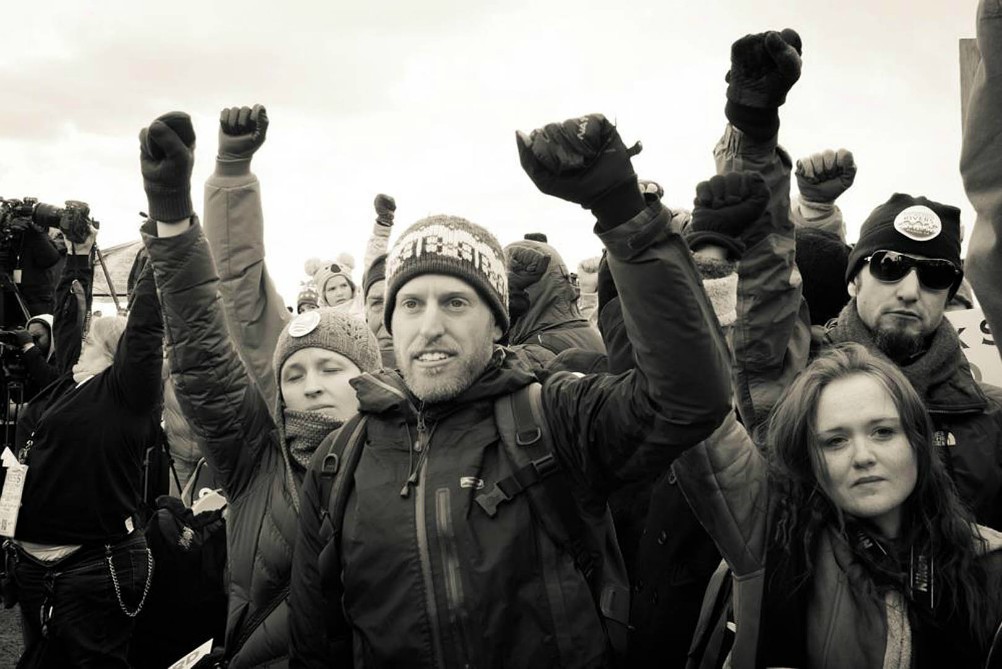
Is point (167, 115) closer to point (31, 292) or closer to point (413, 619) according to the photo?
point (413, 619)

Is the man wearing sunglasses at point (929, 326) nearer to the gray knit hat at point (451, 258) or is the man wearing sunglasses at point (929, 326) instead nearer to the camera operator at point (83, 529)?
the gray knit hat at point (451, 258)

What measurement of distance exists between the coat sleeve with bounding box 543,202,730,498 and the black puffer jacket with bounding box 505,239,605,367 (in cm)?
258

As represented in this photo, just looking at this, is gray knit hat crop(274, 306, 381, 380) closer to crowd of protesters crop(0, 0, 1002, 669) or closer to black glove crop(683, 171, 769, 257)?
crowd of protesters crop(0, 0, 1002, 669)

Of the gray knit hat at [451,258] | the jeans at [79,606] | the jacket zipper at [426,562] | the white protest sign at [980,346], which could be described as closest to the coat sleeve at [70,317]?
the jeans at [79,606]

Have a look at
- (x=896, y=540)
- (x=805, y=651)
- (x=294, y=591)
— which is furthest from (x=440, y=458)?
(x=896, y=540)

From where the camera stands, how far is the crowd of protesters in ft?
6.52

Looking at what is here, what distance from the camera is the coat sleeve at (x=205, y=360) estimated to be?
305 cm

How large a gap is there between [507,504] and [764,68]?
141 cm

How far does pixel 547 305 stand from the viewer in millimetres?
4824

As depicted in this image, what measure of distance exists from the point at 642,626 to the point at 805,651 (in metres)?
0.97

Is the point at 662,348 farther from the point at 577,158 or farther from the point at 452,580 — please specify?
the point at 452,580

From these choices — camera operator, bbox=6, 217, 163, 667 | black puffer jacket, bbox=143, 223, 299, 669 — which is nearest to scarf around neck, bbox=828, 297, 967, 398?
black puffer jacket, bbox=143, 223, 299, 669

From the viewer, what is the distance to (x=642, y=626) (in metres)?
3.16

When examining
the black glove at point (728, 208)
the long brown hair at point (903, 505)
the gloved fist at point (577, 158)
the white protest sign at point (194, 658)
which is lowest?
the white protest sign at point (194, 658)
